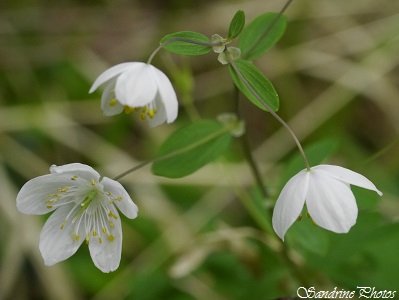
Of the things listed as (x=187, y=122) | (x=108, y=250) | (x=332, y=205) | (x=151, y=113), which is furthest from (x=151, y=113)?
(x=187, y=122)

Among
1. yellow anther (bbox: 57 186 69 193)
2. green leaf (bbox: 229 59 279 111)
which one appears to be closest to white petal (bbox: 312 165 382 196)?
green leaf (bbox: 229 59 279 111)

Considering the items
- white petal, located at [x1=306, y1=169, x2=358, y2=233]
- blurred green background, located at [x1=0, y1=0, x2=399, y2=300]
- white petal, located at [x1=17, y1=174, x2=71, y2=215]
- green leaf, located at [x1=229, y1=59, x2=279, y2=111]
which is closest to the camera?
white petal, located at [x1=306, y1=169, x2=358, y2=233]

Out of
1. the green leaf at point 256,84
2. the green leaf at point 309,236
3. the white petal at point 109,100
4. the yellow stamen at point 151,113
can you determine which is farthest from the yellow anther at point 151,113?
the green leaf at point 309,236

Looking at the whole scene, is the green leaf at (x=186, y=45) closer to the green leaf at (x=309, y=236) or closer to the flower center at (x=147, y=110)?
the flower center at (x=147, y=110)

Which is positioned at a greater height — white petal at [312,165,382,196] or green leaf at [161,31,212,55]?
green leaf at [161,31,212,55]

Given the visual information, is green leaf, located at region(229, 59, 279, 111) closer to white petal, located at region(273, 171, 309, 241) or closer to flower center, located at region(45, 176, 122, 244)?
white petal, located at region(273, 171, 309, 241)

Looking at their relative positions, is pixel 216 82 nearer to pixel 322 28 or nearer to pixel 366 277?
pixel 322 28
